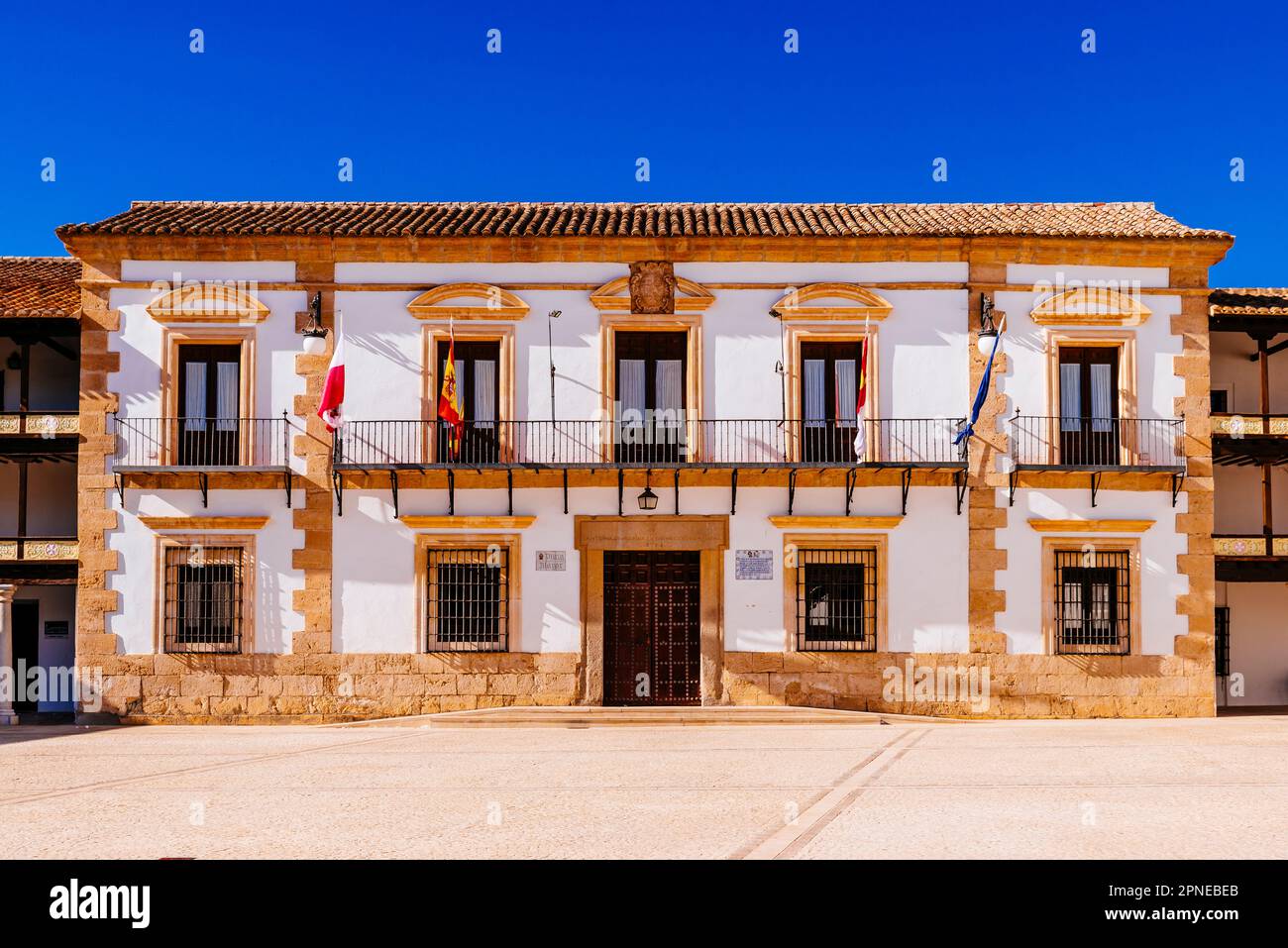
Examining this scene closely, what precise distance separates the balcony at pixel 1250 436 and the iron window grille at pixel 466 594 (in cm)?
1024

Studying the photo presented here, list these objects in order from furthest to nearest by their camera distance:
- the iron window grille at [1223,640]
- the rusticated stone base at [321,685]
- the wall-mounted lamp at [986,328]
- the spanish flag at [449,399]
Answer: the iron window grille at [1223,640]
the rusticated stone base at [321,685]
the wall-mounted lamp at [986,328]
the spanish flag at [449,399]

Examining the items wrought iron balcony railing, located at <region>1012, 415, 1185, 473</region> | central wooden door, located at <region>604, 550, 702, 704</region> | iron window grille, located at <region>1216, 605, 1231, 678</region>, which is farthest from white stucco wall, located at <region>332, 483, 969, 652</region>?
iron window grille, located at <region>1216, 605, 1231, 678</region>

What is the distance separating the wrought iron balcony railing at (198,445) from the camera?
16.1 m

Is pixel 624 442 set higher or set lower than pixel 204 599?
higher

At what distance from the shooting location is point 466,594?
16.1 meters

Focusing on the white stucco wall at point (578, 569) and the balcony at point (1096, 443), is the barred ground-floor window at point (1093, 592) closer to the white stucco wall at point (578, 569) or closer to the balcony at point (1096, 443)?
the balcony at point (1096, 443)

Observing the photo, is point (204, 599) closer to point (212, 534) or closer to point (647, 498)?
point (212, 534)

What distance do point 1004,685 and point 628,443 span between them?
611cm

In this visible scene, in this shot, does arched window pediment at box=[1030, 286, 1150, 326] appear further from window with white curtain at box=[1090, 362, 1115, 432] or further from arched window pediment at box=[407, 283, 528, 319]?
arched window pediment at box=[407, 283, 528, 319]

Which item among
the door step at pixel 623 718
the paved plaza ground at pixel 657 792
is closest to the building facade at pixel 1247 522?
the paved plaza ground at pixel 657 792

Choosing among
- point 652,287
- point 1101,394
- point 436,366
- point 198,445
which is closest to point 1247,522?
point 1101,394

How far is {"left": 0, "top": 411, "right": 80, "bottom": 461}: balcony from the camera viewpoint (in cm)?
1630

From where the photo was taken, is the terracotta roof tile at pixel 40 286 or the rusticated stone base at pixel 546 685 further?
the terracotta roof tile at pixel 40 286
